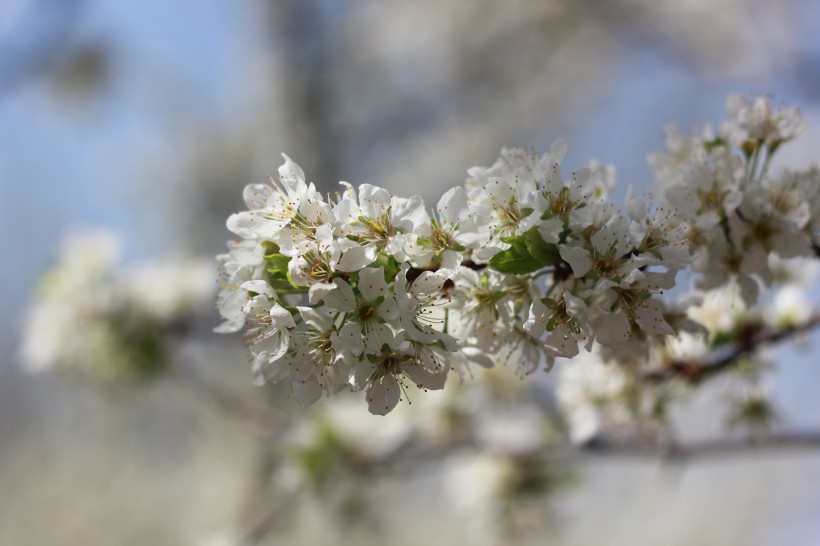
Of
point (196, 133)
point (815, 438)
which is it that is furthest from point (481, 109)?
point (815, 438)

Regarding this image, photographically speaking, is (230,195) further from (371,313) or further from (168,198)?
(371,313)

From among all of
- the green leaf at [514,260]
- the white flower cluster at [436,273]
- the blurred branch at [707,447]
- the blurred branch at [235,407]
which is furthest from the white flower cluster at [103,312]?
the green leaf at [514,260]

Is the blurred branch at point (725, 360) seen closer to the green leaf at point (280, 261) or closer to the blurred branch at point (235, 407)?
the green leaf at point (280, 261)

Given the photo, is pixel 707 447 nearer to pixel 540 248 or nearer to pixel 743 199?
pixel 743 199

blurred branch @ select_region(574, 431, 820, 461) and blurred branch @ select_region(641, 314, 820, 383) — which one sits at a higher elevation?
blurred branch @ select_region(641, 314, 820, 383)

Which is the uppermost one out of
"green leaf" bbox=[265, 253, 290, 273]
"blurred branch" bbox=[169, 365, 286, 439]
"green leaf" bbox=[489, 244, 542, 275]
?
"blurred branch" bbox=[169, 365, 286, 439]

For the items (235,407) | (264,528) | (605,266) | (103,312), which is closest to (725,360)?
(605,266)

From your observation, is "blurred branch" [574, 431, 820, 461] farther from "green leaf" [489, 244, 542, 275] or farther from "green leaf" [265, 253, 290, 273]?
"green leaf" [265, 253, 290, 273]

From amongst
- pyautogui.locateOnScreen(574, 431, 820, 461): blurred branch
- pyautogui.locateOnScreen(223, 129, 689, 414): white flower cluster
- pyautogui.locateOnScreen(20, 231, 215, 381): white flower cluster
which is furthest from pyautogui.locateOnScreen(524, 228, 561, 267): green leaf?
pyautogui.locateOnScreen(20, 231, 215, 381): white flower cluster
